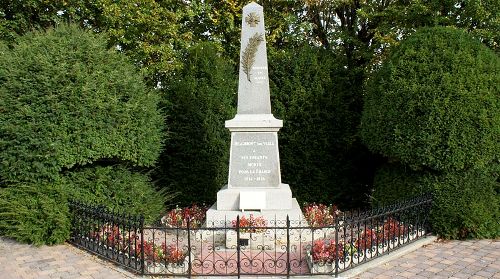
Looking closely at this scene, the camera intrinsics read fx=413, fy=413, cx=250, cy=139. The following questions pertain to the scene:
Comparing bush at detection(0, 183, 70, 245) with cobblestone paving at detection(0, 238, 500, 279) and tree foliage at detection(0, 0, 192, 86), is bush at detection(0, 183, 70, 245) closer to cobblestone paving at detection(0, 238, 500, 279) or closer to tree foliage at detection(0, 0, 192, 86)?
cobblestone paving at detection(0, 238, 500, 279)

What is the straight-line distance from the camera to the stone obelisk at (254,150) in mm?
7926

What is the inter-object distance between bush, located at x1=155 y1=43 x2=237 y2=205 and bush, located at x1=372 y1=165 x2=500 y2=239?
5169 mm

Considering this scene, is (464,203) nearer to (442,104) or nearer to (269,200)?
(442,104)

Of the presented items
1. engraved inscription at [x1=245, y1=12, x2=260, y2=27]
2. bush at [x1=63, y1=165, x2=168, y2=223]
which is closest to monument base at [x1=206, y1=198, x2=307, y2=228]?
bush at [x1=63, y1=165, x2=168, y2=223]

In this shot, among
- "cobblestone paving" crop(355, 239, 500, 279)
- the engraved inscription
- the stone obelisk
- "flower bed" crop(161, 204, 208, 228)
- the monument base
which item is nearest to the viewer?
"cobblestone paving" crop(355, 239, 500, 279)

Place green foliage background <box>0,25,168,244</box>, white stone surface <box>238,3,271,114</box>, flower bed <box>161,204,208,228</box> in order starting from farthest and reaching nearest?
flower bed <box>161,204,208,228</box>, white stone surface <box>238,3,271,114</box>, green foliage background <box>0,25,168,244</box>

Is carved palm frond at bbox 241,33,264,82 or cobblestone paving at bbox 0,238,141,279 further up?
carved palm frond at bbox 241,33,264,82

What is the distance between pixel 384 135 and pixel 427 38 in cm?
216

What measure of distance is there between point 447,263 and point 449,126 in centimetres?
257

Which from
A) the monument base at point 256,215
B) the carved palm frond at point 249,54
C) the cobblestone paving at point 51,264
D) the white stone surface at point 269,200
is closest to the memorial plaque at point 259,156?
the white stone surface at point 269,200

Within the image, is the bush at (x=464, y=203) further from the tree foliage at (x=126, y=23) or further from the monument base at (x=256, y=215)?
the tree foliage at (x=126, y=23)

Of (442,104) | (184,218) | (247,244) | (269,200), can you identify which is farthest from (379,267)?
(184,218)

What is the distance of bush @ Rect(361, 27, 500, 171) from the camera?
769cm

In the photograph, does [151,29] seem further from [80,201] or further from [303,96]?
[80,201]
